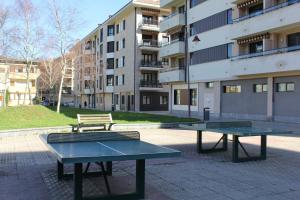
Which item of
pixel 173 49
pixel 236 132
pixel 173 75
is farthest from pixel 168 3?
pixel 236 132

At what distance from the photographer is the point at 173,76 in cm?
4156

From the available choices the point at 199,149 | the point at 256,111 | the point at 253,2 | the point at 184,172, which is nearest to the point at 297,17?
the point at 253,2

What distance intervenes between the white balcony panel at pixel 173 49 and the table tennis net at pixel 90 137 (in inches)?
1298

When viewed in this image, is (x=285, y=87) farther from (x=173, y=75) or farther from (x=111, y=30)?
(x=111, y=30)

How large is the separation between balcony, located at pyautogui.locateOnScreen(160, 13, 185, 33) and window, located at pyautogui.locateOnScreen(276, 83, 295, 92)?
1555 cm

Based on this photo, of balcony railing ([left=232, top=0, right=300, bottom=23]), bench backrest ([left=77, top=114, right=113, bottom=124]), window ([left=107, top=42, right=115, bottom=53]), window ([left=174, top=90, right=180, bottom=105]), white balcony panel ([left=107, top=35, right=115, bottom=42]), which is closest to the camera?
bench backrest ([left=77, top=114, right=113, bottom=124])

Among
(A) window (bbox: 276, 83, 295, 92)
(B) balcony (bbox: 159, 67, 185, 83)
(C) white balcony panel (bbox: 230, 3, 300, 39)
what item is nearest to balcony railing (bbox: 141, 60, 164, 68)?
(B) balcony (bbox: 159, 67, 185, 83)

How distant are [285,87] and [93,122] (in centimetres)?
1732

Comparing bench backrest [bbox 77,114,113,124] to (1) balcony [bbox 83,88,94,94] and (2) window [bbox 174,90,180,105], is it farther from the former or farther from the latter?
(1) balcony [bbox 83,88,94,94]

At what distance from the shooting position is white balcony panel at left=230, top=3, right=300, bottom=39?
24.7 metres

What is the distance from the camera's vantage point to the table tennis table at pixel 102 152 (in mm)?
5531

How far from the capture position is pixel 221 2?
3391 centimetres

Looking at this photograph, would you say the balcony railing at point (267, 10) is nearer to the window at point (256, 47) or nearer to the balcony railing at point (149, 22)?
the window at point (256, 47)

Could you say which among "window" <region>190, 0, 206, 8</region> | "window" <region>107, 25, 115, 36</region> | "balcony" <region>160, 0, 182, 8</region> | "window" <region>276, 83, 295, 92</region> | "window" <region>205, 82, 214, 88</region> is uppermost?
"window" <region>107, 25, 115, 36</region>
